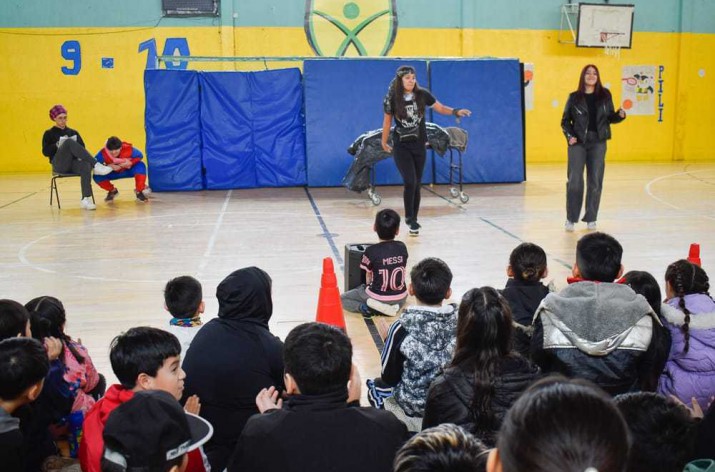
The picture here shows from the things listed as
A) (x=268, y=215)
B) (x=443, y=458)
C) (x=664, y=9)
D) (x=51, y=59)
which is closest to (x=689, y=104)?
(x=664, y=9)

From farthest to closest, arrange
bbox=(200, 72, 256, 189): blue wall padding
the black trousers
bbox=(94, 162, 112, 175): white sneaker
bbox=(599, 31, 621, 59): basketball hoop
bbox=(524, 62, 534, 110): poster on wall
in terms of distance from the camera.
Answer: bbox=(524, 62, 534, 110): poster on wall → bbox=(599, 31, 621, 59): basketball hoop → bbox=(200, 72, 256, 189): blue wall padding → bbox=(94, 162, 112, 175): white sneaker → the black trousers

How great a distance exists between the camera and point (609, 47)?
17219 mm

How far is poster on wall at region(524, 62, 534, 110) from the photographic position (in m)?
17.4

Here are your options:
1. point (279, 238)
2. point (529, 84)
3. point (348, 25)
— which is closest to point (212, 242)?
point (279, 238)

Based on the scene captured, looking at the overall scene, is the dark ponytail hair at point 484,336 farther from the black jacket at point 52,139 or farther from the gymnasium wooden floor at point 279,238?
the black jacket at point 52,139

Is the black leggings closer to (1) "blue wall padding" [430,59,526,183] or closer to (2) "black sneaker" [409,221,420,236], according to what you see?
(2) "black sneaker" [409,221,420,236]

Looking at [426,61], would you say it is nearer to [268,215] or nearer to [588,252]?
[268,215]

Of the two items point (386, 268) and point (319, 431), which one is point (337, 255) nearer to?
point (386, 268)

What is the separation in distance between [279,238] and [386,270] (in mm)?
3300

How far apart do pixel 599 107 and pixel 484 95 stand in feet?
17.2

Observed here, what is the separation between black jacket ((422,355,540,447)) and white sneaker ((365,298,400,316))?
9.52 feet

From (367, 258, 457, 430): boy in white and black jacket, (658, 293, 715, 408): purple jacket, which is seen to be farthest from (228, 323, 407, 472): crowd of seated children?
(658, 293, 715, 408): purple jacket

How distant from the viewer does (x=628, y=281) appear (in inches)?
147

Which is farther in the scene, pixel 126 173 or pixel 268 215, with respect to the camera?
pixel 126 173
